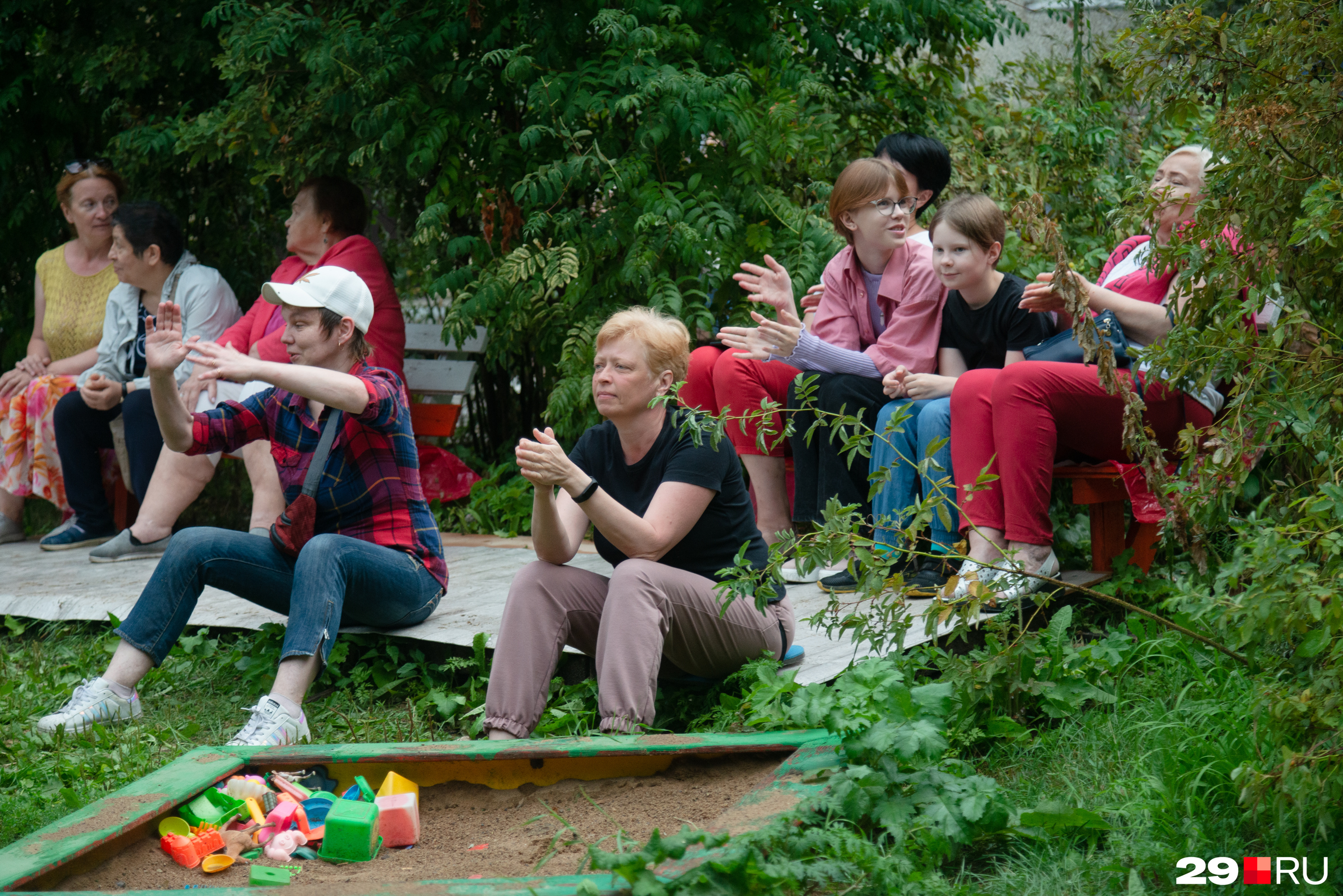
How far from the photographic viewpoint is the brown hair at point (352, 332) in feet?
12.2

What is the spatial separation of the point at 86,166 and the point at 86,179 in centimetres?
8

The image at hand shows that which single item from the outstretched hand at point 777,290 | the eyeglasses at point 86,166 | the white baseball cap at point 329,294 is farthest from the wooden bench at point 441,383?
the white baseball cap at point 329,294

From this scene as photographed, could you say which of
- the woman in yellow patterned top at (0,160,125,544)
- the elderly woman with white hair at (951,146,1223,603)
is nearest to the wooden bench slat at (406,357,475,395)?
the woman in yellow patterned top at (0,160,125,544)

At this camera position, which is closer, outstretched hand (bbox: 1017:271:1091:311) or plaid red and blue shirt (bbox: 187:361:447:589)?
outstretched hand (bbox: 1017:271:1091:311)

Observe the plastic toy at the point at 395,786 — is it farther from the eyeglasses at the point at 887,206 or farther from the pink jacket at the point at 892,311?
the eyeglasses at the point at 887,206

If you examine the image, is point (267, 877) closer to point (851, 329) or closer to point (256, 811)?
point (256, 811)

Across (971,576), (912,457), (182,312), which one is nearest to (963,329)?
(912,457)

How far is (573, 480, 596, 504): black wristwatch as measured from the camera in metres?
3.08

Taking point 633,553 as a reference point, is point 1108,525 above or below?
below

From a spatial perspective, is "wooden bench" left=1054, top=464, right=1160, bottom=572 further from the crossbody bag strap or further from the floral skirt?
the floral skirt

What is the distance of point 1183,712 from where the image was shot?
2.90 metres

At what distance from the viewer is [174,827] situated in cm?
253

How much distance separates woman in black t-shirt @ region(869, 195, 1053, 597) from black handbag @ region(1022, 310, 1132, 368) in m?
0.06

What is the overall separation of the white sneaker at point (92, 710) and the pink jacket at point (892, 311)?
254 centimetres
